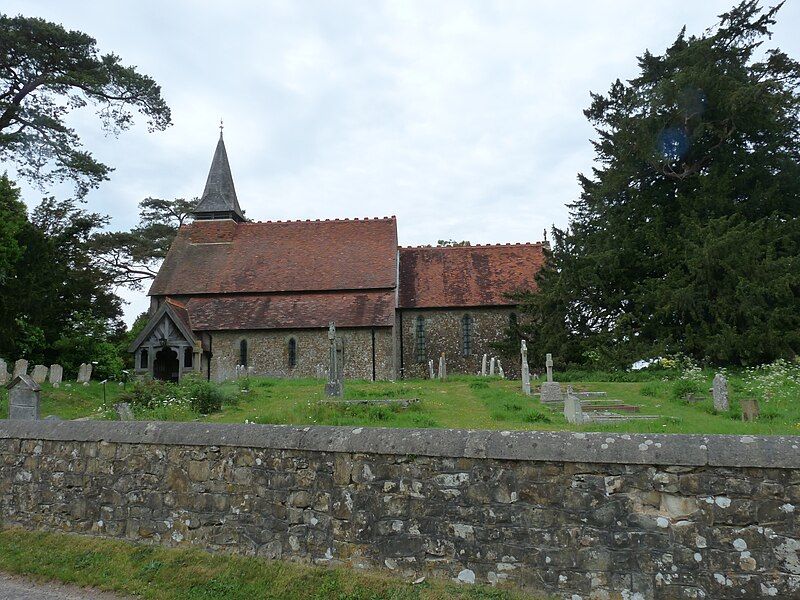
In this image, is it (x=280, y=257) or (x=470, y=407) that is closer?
(x=470, y=407)

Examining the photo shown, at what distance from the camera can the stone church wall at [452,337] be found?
93.0 feet

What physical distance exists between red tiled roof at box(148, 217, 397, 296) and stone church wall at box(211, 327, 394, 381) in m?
2.79

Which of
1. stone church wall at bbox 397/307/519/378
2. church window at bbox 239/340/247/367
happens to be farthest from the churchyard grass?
stone church wall at bbox 397/307/519/378

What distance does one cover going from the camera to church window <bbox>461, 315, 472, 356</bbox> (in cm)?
2859

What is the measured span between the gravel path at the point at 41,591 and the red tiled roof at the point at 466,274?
2372cm

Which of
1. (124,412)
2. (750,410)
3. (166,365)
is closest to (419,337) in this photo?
(166,365)

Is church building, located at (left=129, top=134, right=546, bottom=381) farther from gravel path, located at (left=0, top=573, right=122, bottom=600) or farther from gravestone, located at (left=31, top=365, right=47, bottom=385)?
gravel path, located at (left=0, top=573, right=122, bottom=600)

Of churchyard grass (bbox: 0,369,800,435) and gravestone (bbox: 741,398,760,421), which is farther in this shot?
gravestone (bbox: 741,398,760,421)

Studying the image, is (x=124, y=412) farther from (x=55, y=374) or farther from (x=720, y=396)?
(x=720, y=396)

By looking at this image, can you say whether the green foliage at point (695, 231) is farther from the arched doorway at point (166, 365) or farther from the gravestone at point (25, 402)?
the gravestone at point (25, 402)

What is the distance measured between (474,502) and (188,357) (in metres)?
23.2

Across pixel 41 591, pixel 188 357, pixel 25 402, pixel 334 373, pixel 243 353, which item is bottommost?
pixel 41 591

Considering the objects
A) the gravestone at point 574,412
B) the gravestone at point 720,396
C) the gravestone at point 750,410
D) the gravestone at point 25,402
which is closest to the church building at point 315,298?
the gravestone at point 25,402

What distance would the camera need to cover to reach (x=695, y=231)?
69.0 ft
